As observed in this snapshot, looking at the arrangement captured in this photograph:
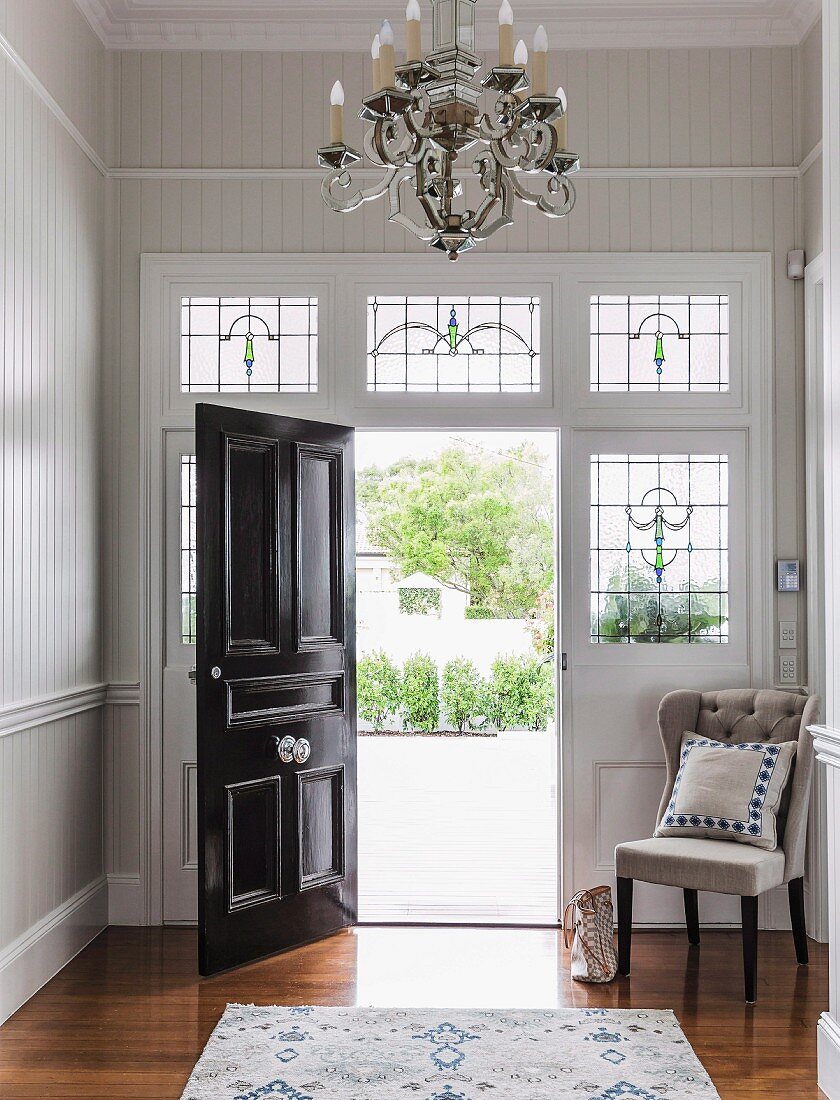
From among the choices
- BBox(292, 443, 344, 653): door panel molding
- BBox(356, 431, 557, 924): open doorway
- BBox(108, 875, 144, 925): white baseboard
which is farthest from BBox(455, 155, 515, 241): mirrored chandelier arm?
BBox(356, 431, 557, 924): open doorway

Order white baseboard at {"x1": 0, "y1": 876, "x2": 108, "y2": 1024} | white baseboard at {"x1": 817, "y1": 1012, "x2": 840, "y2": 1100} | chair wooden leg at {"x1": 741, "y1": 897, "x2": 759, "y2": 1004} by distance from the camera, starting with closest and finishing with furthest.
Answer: white baseboard at {"x1": 817, "y1": 1012, "x2": 840, "y2": 1100} < white baseboard at {"x1": 0, "y1": 876, "x2": 108, "y2": 1024} < chair wooden leg at {"x1": 741, "y1": 897, "x2": 759, "y2": 1004}

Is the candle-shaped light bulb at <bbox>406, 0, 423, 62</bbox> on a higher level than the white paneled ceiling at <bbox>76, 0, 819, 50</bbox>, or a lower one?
lower

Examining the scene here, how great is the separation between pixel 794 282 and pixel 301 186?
2215 millimetres

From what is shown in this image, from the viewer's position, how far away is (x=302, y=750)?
4148 mm

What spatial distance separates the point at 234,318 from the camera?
447 centimetres

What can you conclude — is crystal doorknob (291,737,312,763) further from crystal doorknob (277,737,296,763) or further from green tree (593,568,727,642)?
green tree (593,568,727,642)

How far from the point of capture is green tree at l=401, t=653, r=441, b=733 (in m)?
10.8

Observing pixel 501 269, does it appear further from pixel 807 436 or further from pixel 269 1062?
pixel 269 1062

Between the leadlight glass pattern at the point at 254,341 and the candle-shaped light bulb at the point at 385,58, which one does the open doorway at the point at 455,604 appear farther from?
the candle-shaped light bulb at the point at 385,58

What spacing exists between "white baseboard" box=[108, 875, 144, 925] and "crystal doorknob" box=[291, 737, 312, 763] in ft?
3.13

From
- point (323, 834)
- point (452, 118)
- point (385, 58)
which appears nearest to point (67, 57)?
point (385, 58)

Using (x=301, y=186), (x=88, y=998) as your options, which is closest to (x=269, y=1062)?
(x=88, y=998)

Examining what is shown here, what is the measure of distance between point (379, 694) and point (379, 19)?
7522 mm

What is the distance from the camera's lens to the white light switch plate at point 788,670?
4348mm
